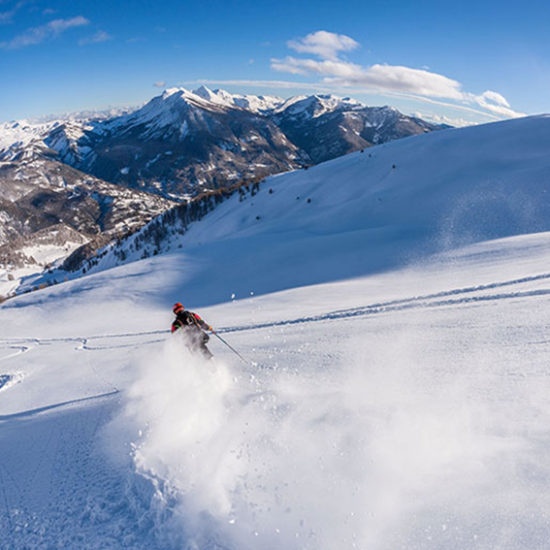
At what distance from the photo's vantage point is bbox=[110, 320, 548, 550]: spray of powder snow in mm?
4301

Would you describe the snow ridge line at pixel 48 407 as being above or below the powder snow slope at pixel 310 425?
below

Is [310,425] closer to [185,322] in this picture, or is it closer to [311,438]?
[311,438]

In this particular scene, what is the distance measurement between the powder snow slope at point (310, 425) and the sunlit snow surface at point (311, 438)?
3 cm

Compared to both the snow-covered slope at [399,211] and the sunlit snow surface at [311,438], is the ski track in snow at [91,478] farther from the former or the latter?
the snow-covered slope at [399,211]

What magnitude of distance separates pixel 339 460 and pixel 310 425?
0.96 metres

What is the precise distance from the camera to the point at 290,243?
28.5m

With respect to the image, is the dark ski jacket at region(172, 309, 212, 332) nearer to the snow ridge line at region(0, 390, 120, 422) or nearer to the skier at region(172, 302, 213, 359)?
the skier at region(172, 302, 213, 359)

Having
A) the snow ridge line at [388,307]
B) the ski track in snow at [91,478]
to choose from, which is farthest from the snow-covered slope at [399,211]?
the ski track in snow at [91,478]

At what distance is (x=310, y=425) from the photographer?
20.9 feet

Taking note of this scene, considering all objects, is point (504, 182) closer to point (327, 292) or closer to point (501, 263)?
point (501, 263)

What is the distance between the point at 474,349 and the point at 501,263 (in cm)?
973

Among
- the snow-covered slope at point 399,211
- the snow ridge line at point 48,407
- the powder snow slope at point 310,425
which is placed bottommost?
the snow ridge line at point 48,407

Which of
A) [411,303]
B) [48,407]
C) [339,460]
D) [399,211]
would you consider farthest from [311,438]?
[399,211]

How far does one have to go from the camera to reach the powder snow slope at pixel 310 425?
4.54 m
